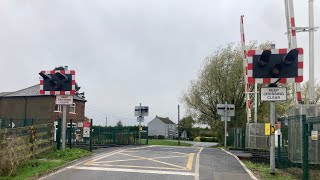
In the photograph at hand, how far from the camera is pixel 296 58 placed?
11984mm

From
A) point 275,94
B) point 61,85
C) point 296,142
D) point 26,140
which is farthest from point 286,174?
point 61,85

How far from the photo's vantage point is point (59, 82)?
15.7 meters

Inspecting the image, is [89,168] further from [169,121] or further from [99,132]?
[169,121]

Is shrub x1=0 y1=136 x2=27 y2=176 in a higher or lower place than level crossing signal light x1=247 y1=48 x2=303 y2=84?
lower

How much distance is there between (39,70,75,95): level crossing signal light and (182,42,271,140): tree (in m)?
30.4

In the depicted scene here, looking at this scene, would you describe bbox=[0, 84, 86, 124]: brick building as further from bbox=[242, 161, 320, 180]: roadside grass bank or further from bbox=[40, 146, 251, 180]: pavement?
bbox=[242, 161, 320, 180]: roadside grass bank

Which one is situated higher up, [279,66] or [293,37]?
[293,37]

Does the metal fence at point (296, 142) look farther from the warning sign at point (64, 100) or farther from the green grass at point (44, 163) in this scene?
the warning sign at point (64, 100)

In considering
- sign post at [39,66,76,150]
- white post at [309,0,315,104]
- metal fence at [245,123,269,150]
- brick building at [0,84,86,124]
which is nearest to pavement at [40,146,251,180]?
sign post at [39,66,76,150]

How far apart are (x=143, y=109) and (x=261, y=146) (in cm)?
1179

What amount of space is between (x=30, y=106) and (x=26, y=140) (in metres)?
38.6

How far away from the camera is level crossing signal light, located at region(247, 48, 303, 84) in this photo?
12.0 m

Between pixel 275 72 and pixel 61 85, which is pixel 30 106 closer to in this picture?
pixel 61 85

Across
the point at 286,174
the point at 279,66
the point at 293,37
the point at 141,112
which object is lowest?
the point at 286,174
